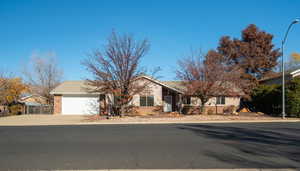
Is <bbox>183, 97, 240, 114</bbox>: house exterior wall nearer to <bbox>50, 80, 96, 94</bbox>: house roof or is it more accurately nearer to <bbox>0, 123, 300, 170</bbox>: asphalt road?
<bbox>50, 80, 96, 94</bbox>: house roof

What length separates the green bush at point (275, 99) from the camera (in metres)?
20.5

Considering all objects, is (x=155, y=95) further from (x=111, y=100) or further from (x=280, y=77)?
(x=280, y=77)

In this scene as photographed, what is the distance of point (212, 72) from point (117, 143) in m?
15.6

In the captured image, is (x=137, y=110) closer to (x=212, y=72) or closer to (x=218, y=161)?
(x=212, y=72)

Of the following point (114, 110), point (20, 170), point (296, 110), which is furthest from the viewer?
point (114, 110)

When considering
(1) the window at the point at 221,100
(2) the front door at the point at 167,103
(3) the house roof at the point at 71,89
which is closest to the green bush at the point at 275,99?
(1) the window at the point at 221,100

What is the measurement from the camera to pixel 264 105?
1042 inches

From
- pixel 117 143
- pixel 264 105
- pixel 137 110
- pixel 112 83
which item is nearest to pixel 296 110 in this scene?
pixel 264 105

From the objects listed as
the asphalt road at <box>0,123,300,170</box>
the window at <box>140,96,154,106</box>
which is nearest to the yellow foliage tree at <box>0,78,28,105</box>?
the window at <box>140,96,154,106</box>

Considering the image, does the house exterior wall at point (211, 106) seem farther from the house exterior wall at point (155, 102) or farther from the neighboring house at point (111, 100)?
the house exterior wall at point (155, 102)

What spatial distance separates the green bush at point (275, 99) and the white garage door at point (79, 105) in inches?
804

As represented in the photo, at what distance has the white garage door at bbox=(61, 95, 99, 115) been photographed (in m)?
25.2

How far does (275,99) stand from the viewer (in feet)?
78.4

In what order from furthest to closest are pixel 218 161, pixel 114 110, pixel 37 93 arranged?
pixel 37 93
pixel 114 110
pixel 218 161
